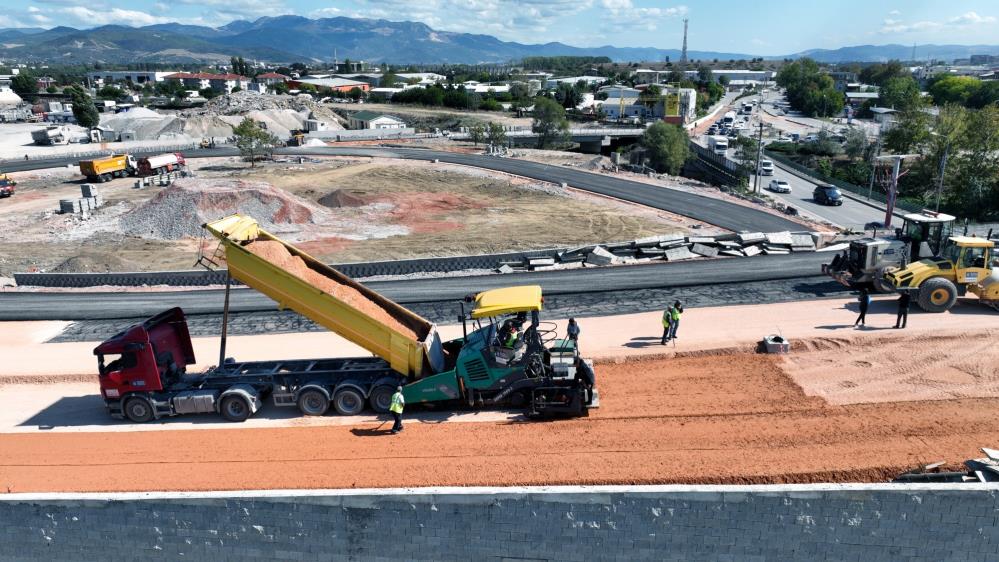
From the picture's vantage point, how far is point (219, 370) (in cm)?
1566

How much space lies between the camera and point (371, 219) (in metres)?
39.6

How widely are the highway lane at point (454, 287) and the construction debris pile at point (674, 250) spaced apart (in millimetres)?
776

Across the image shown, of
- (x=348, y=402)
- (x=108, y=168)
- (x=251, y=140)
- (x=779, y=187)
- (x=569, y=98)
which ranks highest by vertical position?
(x=569, y=98)

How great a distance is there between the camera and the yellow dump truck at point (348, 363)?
13773mm

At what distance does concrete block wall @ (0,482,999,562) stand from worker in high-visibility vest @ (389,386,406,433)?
12.2ft

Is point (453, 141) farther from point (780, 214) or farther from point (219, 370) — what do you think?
point (219, 370)

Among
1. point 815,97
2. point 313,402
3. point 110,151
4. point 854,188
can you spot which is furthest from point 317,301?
point 815,97

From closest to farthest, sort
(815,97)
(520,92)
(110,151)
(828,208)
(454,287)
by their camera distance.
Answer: (454,287) → (828,208) → (110,151) → (815,97) → (520,92)

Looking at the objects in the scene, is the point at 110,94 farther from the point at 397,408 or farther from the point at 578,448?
the point at 578,448

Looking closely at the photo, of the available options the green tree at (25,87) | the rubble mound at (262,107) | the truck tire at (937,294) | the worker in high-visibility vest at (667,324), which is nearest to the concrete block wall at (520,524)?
the worker in high-visibility vest at (667,324)

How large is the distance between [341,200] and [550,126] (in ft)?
123

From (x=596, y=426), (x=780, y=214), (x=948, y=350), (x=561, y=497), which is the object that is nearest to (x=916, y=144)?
(x=780, y=214)

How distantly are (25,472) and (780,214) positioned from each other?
37300mm

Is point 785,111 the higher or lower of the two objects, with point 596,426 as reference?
higher
